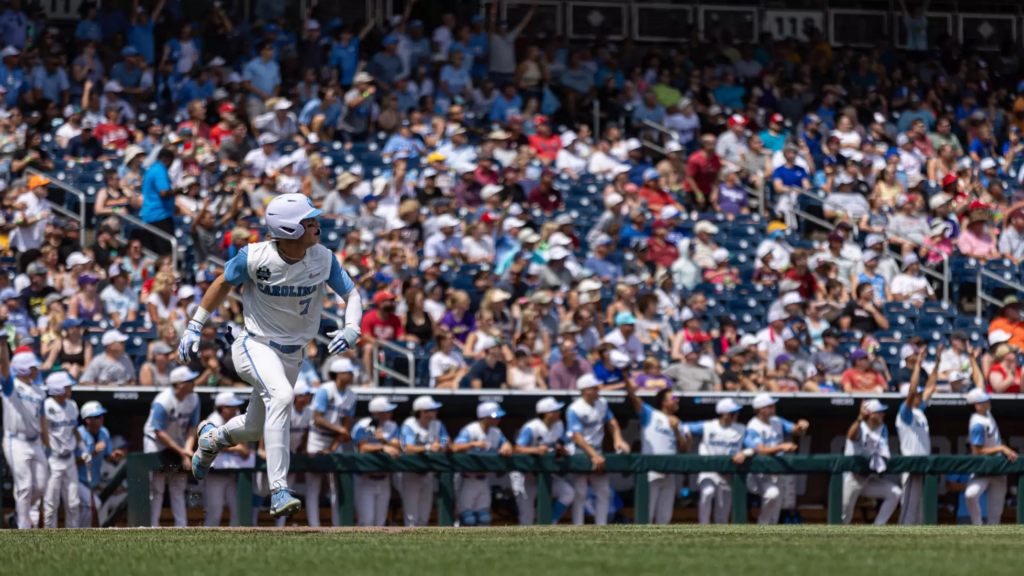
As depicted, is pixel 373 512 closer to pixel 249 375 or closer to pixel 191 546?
pixel 249 375

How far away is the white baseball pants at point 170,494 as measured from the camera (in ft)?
46.6

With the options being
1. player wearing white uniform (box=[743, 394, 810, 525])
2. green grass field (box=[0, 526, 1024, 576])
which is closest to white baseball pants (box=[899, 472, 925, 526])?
player wearing white uniform (box=[743, 394, 810, 525])

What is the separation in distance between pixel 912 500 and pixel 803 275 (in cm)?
322

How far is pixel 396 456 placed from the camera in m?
14.6

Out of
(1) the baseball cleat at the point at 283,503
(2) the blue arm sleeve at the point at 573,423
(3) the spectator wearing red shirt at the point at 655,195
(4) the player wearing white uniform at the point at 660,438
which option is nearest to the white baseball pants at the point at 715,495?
(4) the player wearing white uniform at the point at 660,438

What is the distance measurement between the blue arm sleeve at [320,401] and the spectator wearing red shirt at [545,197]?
16.8 ft

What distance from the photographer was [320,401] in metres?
14.8

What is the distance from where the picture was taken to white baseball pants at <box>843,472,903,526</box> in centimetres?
1581

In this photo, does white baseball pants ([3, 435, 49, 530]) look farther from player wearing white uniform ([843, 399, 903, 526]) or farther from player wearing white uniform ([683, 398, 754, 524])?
player wearing white uniform ([843, 399, 903, 526])

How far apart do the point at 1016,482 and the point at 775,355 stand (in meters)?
2.86

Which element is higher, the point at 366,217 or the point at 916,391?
the point at 366,217

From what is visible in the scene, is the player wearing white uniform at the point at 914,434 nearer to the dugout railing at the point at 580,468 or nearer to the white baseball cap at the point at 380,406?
the dugout railing at the point at 580,468

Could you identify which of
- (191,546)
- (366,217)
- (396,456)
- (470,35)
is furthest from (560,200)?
(191,546)

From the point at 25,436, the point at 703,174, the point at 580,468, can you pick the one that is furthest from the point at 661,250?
the point at 25,436
